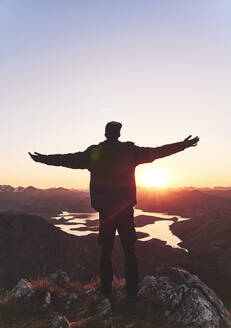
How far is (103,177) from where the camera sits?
725 centimetres

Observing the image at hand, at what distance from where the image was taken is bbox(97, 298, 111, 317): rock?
7.09 m

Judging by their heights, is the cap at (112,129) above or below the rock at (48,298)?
above

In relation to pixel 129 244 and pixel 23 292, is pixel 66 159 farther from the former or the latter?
pixel 23 292

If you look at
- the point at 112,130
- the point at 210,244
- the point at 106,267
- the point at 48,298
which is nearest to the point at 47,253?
the point at 210,244

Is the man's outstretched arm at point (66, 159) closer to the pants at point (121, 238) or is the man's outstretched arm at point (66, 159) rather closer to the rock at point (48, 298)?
the pants at point (121, 238)

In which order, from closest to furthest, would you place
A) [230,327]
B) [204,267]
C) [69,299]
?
[230,327] → [69,299] → [204,267]

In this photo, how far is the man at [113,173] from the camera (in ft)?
23.7

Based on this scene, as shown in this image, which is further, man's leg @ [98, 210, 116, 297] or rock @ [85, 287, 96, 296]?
rock @ [85, 287, 96, 296]

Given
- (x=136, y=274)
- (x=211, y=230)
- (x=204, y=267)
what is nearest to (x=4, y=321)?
(x=136, y=274)

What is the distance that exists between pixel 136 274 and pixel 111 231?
133 cm

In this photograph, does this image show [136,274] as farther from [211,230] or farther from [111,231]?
[211,230]

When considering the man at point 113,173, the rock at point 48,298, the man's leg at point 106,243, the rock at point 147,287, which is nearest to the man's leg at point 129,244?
the man at point 113,173

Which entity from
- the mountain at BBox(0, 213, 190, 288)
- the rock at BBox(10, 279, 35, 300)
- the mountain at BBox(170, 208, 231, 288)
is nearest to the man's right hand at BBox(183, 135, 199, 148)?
the rock at BBox(10, 279, 35, 300)

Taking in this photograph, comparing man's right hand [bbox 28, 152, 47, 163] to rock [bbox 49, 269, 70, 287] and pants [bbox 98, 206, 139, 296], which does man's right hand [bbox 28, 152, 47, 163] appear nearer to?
pants [bbox 98, 206, 139, 296]
